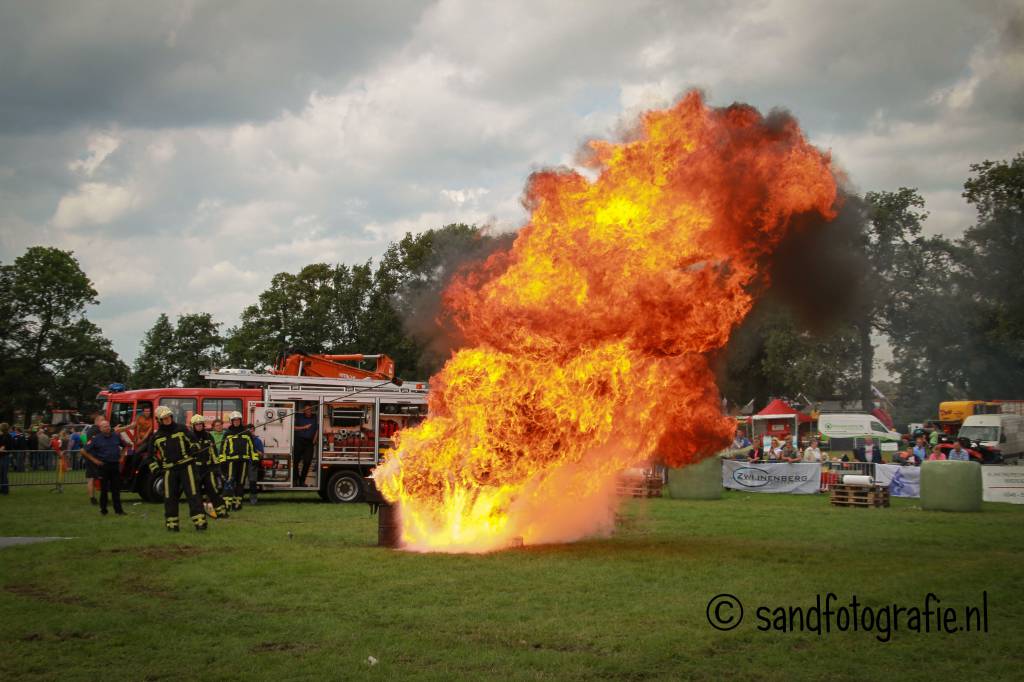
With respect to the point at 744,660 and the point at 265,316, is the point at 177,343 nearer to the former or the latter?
the point at 265,316

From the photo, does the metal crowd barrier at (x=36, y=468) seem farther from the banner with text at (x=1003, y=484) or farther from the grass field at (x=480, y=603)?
the banner with text at (x=1003, y=484)

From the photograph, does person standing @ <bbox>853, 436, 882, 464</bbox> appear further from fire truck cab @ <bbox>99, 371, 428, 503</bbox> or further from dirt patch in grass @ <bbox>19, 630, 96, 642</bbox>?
dirt patch in grass @ <bbox>19, 630, 96, 642</bbox>

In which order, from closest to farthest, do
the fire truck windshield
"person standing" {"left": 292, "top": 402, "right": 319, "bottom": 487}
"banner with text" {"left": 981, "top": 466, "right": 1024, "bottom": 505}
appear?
"person standing" {"left": 292, "top": 402, "right": 319, "bottom": 487} → the fire truck windshield → "banner with text" {"left": 981, "top": 466, "right": 1024, "bottom": 505}

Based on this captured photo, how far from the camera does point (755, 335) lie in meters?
40.5

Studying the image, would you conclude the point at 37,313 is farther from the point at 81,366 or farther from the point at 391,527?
the point at 391,527

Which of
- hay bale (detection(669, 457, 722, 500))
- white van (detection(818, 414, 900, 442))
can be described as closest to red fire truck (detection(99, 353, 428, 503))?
hay bale (detection(669, 457, 722, 500))

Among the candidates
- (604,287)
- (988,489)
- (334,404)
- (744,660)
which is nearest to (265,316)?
(334,404)

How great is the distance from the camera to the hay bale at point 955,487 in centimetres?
2142

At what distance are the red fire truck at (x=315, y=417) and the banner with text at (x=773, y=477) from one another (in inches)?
456

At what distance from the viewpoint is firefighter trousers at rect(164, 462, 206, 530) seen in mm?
15508

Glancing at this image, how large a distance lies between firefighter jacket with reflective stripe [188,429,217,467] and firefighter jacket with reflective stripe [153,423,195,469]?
37 centimetres

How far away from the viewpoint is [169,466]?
1588 cm

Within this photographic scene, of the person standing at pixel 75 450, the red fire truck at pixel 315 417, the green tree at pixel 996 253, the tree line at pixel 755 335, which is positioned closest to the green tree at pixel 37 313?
the tree line at pixel 755 335

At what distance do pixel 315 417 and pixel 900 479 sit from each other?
16.9 m
